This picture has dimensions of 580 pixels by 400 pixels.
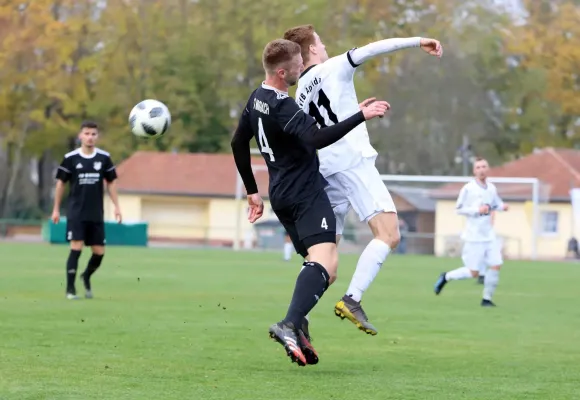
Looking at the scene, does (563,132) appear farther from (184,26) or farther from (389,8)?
(184,26)

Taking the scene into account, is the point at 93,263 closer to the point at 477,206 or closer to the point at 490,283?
the point at 490,283

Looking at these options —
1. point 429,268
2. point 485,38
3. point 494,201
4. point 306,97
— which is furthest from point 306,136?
point 485,38

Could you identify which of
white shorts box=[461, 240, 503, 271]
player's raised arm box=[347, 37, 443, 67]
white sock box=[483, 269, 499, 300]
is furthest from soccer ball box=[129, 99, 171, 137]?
white shorts box=[461, 240, 503, 271]

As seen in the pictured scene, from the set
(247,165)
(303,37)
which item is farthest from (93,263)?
(303,37)

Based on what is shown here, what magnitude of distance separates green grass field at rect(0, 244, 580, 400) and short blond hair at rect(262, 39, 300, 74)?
1962mm

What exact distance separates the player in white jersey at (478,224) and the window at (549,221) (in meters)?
38.6

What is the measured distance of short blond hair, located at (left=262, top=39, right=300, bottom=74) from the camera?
26.2ft

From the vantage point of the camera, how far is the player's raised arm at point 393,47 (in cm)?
849

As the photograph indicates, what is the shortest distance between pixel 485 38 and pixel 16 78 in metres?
22.2

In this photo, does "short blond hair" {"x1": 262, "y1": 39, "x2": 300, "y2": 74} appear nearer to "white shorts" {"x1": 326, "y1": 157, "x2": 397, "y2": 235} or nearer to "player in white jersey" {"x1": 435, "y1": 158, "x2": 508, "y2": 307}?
"white shorts" {"x1": 326, "y1": 157, "x2": 397, "y2": 235}

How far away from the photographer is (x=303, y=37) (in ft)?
29.7

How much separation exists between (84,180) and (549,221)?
43.3 meters

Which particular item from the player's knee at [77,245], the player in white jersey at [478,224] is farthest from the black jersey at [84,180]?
the player in white jersey at [478,224]

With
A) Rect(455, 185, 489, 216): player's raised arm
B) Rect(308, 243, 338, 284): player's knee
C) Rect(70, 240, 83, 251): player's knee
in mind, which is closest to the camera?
Rect(308, 243, 338, 284): player's knee
